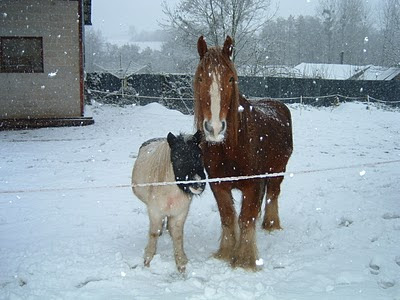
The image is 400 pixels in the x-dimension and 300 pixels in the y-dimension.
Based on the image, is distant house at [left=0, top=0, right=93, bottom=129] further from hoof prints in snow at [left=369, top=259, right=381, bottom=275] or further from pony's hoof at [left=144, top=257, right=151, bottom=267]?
hoof prints in snow at [left=369, top=259, right=381, bottom=275]

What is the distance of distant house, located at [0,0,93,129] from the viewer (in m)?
12.8

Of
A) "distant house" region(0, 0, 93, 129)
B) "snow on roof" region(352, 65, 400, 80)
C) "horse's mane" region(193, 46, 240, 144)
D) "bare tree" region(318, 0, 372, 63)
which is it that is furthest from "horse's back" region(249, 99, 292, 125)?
"bare tree" region(318, 0, 372, 63)

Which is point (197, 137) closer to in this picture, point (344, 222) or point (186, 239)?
point (186, 239)

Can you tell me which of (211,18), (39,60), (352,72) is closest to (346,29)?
(352,72)

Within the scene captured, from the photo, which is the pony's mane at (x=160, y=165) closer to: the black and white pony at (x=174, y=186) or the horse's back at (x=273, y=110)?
the black and white pony at (x=174, y=186)

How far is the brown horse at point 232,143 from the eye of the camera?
139 inches

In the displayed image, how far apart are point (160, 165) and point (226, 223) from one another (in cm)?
102

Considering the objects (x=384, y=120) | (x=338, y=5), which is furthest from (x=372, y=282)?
(x=338, y=5)

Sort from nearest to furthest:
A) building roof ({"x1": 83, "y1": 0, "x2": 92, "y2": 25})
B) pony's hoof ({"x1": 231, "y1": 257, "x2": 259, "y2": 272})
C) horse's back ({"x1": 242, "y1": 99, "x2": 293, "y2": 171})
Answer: pony's hoof ({"x1": 231, "y1": 257, "x2": 259, "y2": 272})
horse's back ({"x1": 242, "y1": 99, "x2": 293, "y2": 171})
building roof ({"x1": 83, "y1": 0, "x2": 92, "y2": 25})

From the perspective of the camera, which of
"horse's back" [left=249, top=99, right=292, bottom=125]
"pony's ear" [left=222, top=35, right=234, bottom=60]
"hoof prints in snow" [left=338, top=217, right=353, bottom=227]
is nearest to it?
"pony's ear" [left=222, top=35, right=234, bottom=60]

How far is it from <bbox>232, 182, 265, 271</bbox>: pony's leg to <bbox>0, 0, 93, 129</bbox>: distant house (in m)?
10.4

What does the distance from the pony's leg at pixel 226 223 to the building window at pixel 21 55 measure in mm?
10833

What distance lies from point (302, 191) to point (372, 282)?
324 centimetres

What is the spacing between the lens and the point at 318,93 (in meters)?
26.8
